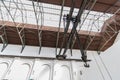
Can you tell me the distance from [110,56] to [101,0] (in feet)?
8.94

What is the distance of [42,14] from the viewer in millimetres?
6211

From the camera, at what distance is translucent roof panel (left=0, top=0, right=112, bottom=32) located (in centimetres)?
585

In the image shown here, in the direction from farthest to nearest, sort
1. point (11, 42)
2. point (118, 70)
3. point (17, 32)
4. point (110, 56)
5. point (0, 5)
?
point (11, 42)
point (17, 32)
point (0, 5)
point (110, 56)
point (118, 70)

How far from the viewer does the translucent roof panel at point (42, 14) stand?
5848 millimetres

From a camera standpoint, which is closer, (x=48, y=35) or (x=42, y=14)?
(x=42, y=14)

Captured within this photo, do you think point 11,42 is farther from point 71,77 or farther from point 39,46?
point 71,77

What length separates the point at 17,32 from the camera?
6555mm

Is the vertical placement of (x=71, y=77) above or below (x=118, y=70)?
above

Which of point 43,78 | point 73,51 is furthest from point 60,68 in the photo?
point 73,51

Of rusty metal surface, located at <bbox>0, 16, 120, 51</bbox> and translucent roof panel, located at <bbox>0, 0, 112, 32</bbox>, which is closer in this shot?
translucent roof panel, located at <bbox>0, 0, 112, 32</bbox>

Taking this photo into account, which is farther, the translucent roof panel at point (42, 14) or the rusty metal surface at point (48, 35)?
the rusty metal surface at point (48, 35)

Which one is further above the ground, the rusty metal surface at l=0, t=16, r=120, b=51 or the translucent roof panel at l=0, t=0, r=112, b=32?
the translucent roof panel at l=0, t=0, r=112, b=32

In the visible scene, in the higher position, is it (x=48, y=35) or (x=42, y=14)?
(x=42, y=14)

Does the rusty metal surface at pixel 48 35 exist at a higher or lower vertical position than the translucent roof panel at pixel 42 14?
lower
